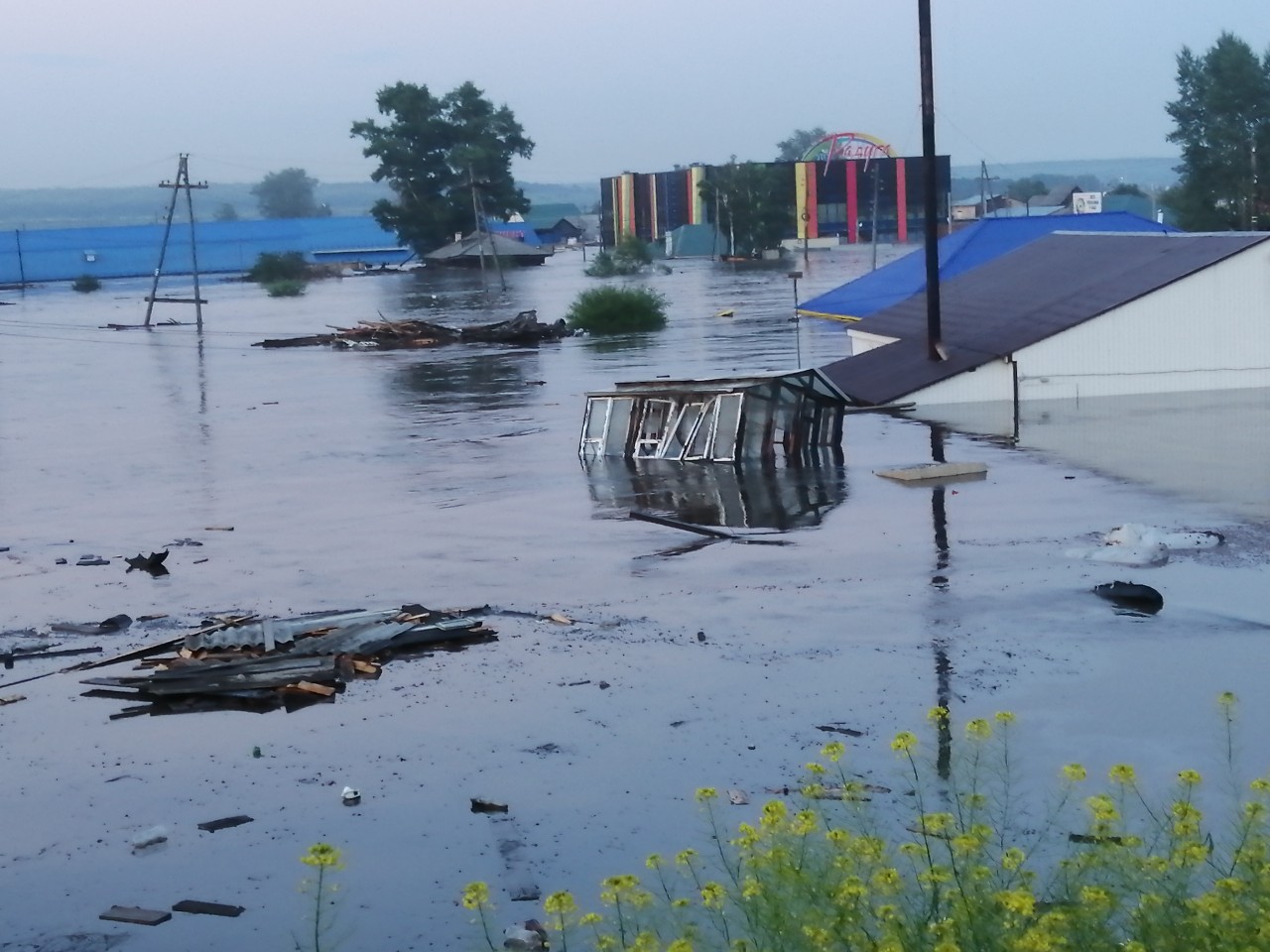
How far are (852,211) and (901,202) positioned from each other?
369cm

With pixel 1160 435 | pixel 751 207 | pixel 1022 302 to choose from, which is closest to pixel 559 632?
pixel 1160 435

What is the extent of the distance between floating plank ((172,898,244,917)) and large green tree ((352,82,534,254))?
399 ft

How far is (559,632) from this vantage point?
42.7 feet

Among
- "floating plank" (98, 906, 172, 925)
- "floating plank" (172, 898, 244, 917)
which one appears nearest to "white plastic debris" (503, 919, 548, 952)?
"floating plank" (172, 898, 244, 917)

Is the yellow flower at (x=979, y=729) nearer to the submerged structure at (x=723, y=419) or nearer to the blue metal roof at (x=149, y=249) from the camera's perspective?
the submerged structure at (x=723, y=419)

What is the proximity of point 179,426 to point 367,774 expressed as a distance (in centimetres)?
2235

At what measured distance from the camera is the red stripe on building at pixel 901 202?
117312 mm

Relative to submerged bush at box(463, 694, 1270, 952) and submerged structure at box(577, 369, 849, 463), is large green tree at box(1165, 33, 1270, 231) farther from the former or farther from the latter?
submerged bush at box(463, 694, 1270, 952)

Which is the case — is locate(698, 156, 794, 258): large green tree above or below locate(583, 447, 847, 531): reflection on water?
above

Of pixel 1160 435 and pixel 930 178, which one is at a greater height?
pixel 930 178

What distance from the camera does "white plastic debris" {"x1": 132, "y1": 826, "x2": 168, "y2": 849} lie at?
8703mm

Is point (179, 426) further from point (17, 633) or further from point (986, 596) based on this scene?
point (986, 596)

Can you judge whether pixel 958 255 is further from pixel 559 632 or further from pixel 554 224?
pixel 554 224

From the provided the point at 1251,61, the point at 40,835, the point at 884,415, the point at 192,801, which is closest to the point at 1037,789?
the point at 192,801
